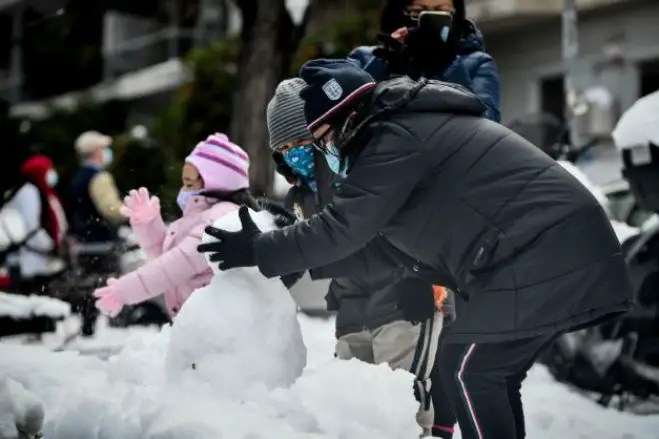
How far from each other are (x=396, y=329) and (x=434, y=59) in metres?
1.09

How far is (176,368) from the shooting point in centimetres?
412

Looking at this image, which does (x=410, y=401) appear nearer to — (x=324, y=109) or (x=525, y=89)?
(x=324, y=109)

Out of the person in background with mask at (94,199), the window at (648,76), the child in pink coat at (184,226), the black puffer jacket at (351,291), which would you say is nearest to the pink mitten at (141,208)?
the child in pink coat at (184,226)

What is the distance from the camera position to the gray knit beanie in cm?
420

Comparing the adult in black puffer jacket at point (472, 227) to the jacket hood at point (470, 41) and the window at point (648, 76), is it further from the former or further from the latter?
the window at point (648, 76)

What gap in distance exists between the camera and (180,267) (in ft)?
16.0

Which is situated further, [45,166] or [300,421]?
[45,166]

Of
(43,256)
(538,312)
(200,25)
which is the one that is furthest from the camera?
(200,25)

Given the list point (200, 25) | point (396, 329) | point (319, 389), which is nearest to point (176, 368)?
point (319, 389)

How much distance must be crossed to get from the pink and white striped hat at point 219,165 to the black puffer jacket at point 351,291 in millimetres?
446

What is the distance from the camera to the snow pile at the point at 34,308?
285 inches

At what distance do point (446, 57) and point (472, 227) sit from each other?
149 centimetres

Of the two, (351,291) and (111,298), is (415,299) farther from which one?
(111,298)

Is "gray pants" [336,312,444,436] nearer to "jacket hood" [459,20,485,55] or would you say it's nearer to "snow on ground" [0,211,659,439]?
"snow on ground" [0,211,659,439]
